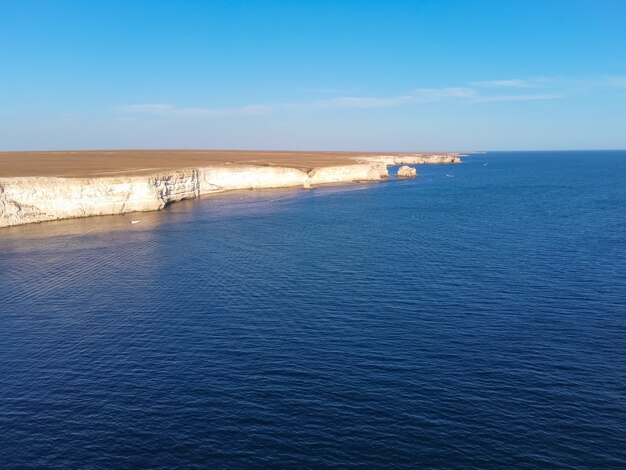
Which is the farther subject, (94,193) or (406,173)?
(406,173)

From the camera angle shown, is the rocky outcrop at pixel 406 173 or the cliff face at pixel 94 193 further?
the rocky outcrop at pixel 406 173

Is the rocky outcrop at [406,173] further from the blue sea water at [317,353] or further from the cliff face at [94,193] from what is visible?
the blue sea water at [317,353]

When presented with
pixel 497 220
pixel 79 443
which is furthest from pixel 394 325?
pixel 497 220

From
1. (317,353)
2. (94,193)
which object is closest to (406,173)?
(94,193)

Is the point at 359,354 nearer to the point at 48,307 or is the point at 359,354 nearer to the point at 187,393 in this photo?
the point at 187,393

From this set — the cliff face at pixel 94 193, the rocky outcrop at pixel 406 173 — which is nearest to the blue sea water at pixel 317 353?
the cliff face at pixel 94 193

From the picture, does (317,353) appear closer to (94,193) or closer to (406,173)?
(94,193)

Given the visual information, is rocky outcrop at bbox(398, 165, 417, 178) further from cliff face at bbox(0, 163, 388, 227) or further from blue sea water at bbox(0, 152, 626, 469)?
blue sea water at bbox(0, 152, 626, 469)

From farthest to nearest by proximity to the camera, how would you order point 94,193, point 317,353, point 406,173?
point 406,173
point 94,193
point 317,353
